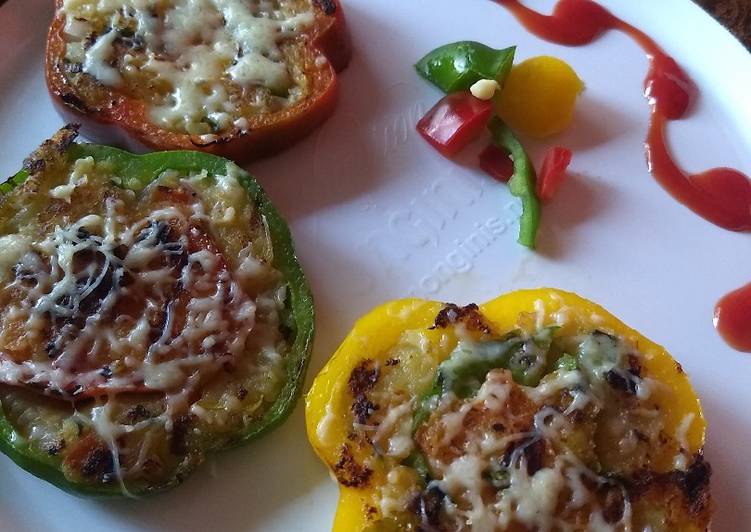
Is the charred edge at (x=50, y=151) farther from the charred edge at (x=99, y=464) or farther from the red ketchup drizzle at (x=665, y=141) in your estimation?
the red ketchup drizzle at (x=665, y=141)

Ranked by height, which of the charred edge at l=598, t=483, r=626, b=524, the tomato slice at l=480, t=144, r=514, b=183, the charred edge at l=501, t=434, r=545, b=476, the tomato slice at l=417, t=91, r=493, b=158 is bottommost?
the charred edge at l=598, t=483, r=626, b=524

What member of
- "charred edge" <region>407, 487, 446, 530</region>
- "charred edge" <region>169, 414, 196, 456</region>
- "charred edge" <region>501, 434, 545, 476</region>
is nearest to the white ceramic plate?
"charred edge" <region>169, 414, 196, 456</region>

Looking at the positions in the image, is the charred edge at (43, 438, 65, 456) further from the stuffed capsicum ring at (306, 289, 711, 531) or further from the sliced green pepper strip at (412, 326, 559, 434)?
the sliced green pepper strip at (412, 326, 559, 434)

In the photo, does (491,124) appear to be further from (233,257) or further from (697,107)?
(233,257)

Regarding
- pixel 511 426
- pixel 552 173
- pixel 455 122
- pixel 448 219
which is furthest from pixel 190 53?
pixel 511 426

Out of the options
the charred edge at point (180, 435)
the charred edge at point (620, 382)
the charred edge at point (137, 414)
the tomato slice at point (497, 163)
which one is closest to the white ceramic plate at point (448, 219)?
the tomato slice at point (497, 163)
